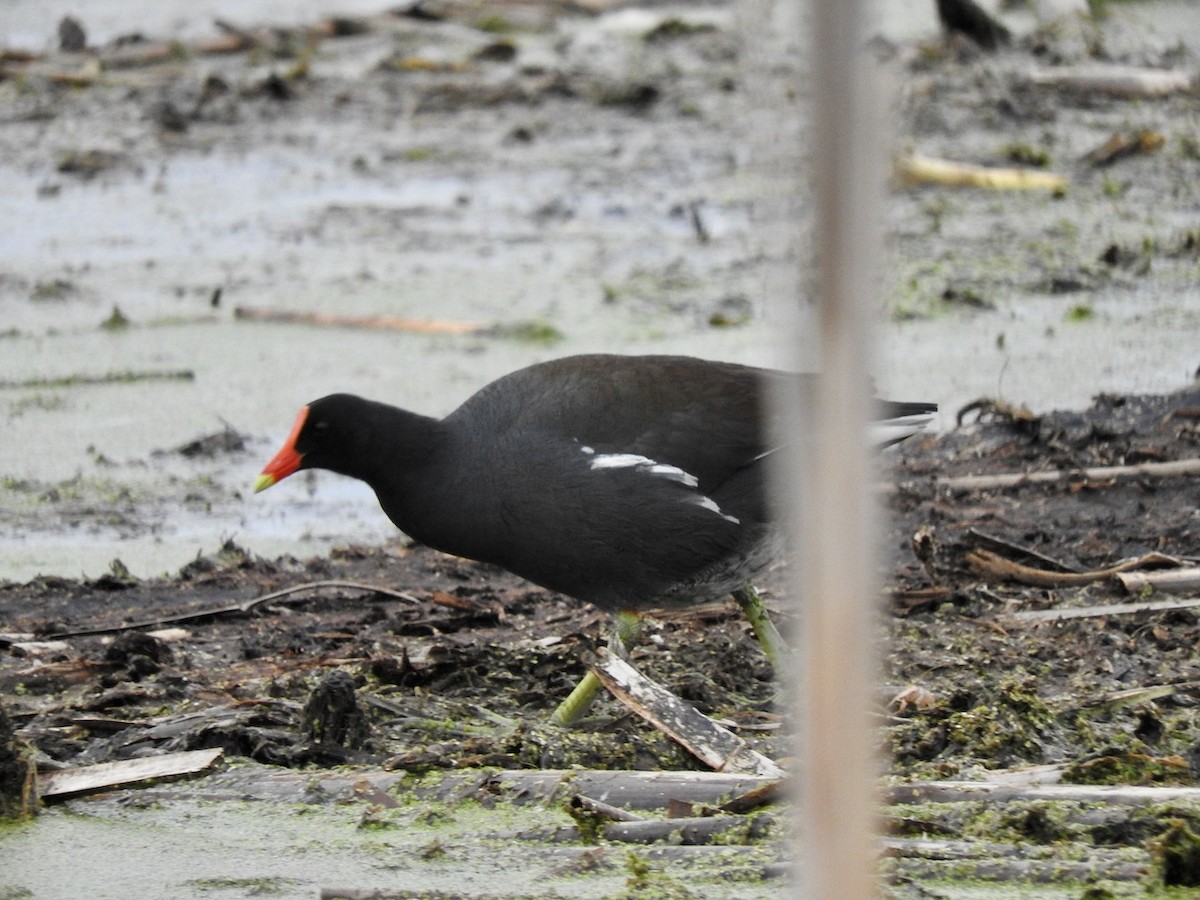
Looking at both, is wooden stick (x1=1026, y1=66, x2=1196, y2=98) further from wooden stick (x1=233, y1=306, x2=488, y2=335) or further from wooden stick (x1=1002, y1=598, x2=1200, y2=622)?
wooden stick (x1=1002, y1=598, x2=1200, y2=622)

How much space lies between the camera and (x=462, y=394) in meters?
6.14

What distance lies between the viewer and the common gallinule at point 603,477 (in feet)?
12.3

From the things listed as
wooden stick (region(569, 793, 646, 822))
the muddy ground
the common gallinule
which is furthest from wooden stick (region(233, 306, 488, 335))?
wooden stick (region(569, 793, 646, 822))

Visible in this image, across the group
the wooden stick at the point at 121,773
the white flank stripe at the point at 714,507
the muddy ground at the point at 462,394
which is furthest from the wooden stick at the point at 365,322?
the wooden stick at the point at 121,773

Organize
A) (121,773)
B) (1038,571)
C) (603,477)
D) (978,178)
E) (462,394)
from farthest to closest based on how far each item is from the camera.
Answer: (978,178)
(462,394)
(1038,571)
(603,477)
(121,773)

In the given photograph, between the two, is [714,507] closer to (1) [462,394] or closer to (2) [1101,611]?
(2) [1101,611]

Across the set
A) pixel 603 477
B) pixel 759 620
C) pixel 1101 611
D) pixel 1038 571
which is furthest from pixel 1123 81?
pixel 603 477

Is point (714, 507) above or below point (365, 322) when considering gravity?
below

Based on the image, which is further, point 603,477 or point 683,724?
point 603,477

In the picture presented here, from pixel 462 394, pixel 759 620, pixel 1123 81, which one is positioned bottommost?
pixel 759 620

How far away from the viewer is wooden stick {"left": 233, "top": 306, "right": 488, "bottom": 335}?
272 inches

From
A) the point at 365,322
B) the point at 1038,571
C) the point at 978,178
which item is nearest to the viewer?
the point at 1038,571

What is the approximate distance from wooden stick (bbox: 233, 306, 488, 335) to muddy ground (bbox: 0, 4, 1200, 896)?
71 mm

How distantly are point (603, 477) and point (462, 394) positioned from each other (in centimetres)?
244
